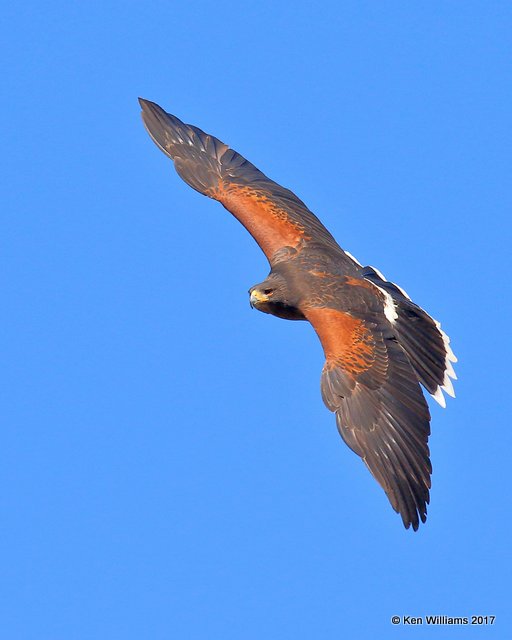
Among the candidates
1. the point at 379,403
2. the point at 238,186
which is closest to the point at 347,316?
the point at 379,403

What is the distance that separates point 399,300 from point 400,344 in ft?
2.19

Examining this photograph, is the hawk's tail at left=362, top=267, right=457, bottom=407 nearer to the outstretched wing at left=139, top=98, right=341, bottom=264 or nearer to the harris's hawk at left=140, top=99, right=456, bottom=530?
the harris's hawk at left=140, top=99, right=456, bottom=530

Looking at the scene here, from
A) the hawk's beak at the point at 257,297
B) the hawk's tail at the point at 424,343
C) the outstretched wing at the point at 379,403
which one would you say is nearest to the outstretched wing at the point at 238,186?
the hawk's beak at the point at 257,297

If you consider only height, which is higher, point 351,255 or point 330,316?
point 351,255

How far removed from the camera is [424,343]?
16812mm

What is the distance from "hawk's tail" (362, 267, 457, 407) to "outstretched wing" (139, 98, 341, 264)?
46.2 inches

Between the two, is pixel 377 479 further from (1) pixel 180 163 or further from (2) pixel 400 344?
(1) pixel 180 163

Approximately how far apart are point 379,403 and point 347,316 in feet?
4.09

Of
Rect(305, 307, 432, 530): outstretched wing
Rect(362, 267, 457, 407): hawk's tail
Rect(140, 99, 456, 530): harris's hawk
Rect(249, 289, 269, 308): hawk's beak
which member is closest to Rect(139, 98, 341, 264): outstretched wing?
Rect(140, 99, 456, 530): harris's hawk

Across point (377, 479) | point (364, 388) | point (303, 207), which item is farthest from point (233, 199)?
point (377, 479)

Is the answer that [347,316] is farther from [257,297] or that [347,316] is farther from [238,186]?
[238,186]

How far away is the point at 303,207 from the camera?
17.9 m

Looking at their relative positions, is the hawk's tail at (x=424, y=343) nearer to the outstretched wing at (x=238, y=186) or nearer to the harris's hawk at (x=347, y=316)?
the harris's hawk at (x=347, y=316)

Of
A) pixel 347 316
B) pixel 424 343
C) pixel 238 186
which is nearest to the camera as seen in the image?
pixel 347 316
